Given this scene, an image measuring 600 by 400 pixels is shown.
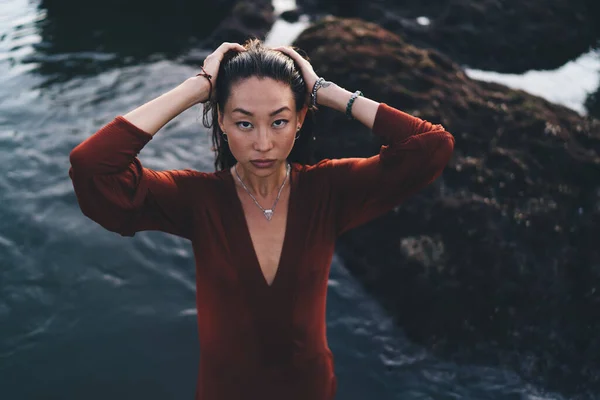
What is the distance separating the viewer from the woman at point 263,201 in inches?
101

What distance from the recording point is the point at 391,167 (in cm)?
275

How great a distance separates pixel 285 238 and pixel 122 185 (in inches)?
32.4

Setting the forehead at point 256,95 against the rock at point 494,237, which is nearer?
the forehead at point 256,95

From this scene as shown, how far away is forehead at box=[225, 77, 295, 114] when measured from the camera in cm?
255

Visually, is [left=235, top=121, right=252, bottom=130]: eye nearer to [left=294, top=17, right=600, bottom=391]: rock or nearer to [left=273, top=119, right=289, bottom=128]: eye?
[left=273, top=119, right=289, bottom=128]: eye

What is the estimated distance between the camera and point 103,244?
6094mm

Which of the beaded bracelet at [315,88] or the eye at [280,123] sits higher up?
the beaded bracelet at [315,88]

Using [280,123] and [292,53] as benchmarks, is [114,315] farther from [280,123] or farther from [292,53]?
[292,53]

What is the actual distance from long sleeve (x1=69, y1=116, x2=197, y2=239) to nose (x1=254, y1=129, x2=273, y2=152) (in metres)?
0.42

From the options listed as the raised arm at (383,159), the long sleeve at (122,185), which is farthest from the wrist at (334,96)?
the long sleeve at (122,185)

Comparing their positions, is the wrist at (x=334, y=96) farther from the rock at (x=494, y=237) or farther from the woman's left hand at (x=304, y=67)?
the rock at (x=494, y=237)

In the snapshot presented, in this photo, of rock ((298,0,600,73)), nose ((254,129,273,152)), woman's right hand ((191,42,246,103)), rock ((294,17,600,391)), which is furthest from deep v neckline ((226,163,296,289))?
rock ((298,0,600,73))

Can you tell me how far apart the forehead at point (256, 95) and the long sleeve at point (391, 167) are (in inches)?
19.5

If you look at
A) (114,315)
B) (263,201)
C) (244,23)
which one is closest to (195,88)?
(263,201)
